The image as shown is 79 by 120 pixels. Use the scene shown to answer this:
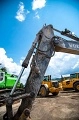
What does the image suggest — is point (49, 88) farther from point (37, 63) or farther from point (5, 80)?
point (37, 63)

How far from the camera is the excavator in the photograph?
4734mm

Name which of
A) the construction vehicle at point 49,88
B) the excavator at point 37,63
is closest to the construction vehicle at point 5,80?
the construction vehicle at point 49,88

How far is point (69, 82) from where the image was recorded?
70.7 feet

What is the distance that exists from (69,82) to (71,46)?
15.7m

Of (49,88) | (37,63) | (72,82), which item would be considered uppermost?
(37,63)

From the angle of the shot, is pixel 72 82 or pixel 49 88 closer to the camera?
pixel 49 88

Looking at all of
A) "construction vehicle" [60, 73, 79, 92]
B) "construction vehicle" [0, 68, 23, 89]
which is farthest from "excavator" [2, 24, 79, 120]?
"construction vehicle" [60, 73, 79, 92]

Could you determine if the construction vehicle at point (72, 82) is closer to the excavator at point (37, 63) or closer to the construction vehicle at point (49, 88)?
the construction vehicle at point (49, 88)

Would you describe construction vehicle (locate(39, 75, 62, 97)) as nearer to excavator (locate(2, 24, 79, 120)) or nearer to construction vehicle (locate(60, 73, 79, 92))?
construction vehicle (locate(60, 73, 79, 92))

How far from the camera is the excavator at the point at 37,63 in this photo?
4.73 m

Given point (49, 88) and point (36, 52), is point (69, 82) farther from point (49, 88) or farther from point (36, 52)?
point (36, 52)

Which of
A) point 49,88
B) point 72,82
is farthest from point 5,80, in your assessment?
point 72,82

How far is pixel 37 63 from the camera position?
536 cm

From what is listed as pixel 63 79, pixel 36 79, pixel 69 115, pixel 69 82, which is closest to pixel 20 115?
pixel 36 79
